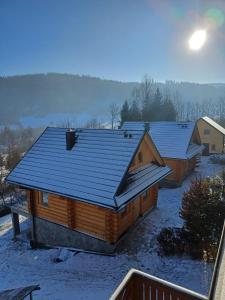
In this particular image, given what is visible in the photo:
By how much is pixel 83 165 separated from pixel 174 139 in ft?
40.3

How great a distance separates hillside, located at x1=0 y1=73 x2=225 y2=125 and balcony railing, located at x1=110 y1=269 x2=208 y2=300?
4671 inches

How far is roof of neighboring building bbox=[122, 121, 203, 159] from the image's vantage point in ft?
71.7

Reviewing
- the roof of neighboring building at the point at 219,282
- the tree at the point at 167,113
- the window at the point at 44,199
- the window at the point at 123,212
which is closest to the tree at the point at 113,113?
the tree at the point at 167,113

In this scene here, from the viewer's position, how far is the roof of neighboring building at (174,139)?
21859 mm

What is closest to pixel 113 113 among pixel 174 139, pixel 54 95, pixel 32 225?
pixel 54 95

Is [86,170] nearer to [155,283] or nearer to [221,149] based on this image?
[155,283]

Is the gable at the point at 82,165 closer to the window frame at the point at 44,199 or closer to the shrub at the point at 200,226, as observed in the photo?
the window frame at the point at 44,199

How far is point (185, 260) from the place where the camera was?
10625 millimetres

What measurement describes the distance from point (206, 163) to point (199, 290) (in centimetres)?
2196

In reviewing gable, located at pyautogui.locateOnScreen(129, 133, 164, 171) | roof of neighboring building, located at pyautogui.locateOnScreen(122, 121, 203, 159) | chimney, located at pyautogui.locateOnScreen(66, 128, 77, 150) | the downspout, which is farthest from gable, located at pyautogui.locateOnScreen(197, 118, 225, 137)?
the downspout

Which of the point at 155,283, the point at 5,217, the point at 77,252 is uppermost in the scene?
the point at 155,283

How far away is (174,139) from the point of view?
23.3m

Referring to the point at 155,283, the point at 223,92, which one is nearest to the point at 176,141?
the point at 155,283

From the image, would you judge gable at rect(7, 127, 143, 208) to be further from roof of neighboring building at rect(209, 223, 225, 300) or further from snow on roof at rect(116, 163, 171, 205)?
roof of neighboring building at rect(209, 223, 225, 300)
